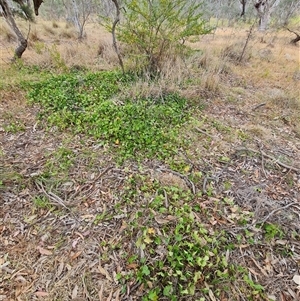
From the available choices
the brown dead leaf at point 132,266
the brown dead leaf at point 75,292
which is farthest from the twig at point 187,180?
the brown dead leaf at point 75,292

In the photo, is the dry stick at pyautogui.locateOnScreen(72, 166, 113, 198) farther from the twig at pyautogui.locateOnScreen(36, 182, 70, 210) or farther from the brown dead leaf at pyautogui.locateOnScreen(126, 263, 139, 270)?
the brown dead leaf at pyautogui.locateOnScreen(126, 263, 139, 270)

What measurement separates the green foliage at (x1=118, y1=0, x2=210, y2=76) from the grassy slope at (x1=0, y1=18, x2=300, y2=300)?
6.05 feet

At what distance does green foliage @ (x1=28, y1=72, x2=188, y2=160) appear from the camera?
232 cm

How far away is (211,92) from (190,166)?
215 cm

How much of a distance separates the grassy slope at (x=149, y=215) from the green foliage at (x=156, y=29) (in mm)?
1845

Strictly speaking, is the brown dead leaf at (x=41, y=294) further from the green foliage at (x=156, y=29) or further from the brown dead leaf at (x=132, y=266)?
the green foliage at (x=156, y=29)

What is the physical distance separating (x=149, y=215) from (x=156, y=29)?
3.47 m

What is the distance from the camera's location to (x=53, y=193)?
5.81 feet

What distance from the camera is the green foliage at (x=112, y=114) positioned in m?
2.32

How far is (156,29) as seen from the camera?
12.3 feet

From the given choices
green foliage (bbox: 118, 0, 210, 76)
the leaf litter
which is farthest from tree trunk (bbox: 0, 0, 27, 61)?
the leaf litter

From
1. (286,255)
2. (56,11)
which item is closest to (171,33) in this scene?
(286,255)

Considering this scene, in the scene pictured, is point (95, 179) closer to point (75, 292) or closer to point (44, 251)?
point (44, 251)

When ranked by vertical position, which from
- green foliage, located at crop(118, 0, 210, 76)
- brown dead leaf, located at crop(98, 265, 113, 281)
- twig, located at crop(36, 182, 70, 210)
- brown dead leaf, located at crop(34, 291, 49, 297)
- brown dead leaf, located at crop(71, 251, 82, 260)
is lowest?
brown dead leaf, located at crop(34, 291, 49, 297)
